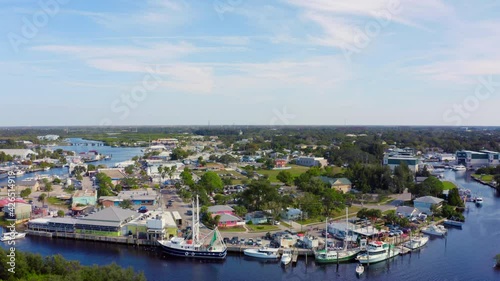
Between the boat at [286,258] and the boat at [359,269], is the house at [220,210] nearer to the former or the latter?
the boat at [286,258]

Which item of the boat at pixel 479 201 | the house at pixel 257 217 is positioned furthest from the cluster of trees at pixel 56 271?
the boat at pixel 479 201

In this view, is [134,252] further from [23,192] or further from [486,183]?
[486,183]

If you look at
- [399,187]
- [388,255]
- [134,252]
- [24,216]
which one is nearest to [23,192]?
[24,216]

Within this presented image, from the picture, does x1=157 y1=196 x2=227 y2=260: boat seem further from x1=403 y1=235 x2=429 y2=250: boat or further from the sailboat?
x1=403 y1=235 x2=429 y2=250: boat

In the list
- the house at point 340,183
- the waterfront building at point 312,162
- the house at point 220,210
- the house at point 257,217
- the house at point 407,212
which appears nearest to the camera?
the house at point 257,217

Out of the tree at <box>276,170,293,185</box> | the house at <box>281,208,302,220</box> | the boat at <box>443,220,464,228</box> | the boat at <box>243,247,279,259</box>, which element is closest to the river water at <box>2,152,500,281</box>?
the boat at <box>243,247,279,259</box>

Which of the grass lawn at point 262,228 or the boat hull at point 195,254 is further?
the grass lawn at point 262,228
